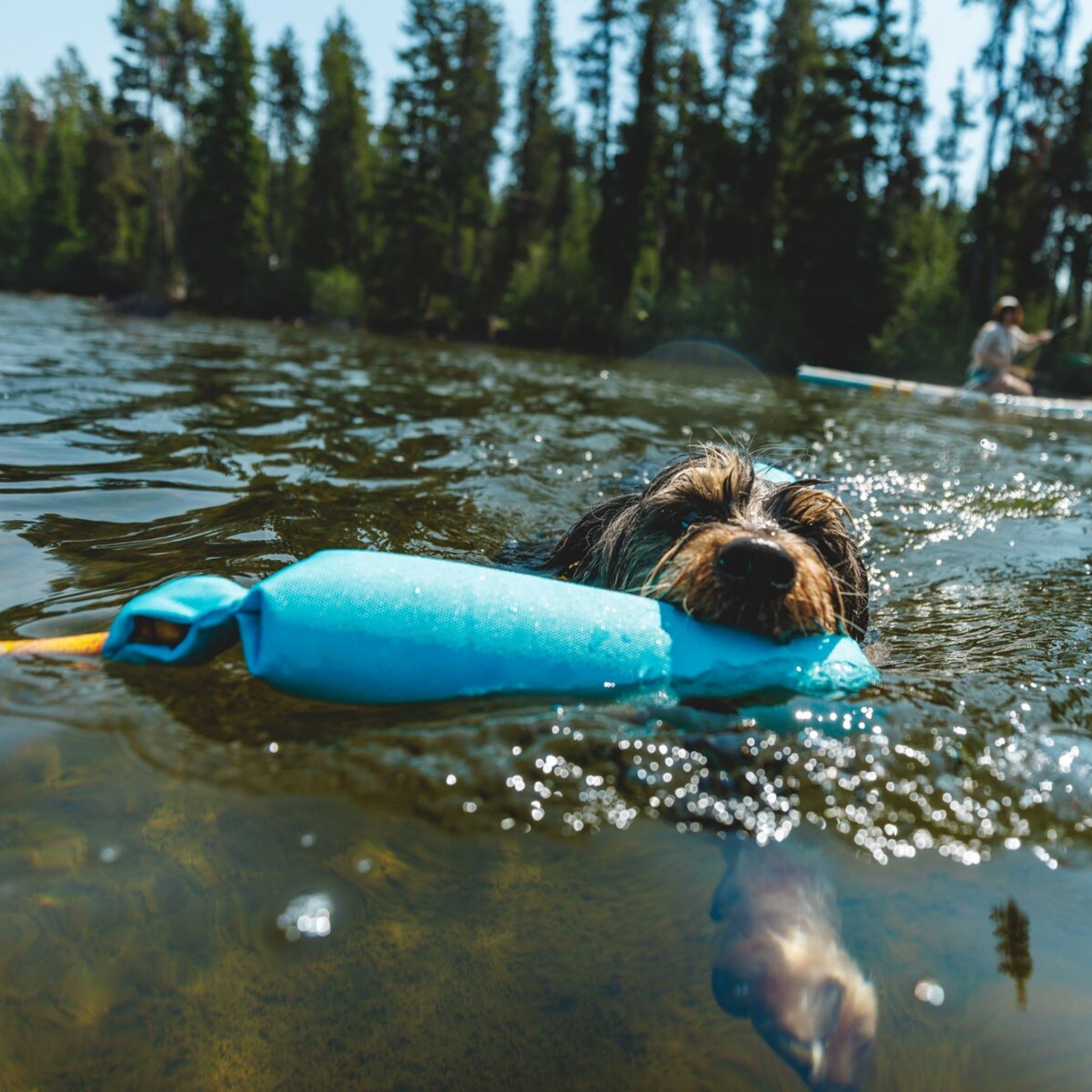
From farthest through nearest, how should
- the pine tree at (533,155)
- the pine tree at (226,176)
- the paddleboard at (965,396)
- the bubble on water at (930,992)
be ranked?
the pine tree at (226,176) → the pine tree at (533,155) → the paddleboard at (965,396) → the bubble on water at (930,992)

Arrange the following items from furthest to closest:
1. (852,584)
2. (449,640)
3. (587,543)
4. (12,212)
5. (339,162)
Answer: (12,212) < (339,162) < (587,543) < (852,584) < (449,640)

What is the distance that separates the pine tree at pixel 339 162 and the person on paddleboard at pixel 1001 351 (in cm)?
4548

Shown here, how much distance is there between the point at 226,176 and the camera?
5356cm

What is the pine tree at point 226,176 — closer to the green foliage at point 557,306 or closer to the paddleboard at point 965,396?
the green foliage at point 557,306

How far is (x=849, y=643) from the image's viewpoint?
117 inches

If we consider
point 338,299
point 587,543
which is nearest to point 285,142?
point 338,299

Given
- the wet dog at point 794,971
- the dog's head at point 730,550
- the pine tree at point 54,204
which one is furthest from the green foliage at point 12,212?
the wet dog at point 794,971

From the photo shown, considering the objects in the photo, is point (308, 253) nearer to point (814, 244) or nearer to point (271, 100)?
point (271, 100)

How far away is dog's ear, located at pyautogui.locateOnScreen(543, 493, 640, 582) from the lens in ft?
14.3

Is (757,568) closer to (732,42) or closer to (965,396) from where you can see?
(965,396)

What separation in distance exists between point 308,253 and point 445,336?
999 inches

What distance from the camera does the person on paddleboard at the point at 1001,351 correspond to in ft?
63.3

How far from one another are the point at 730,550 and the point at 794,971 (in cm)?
137

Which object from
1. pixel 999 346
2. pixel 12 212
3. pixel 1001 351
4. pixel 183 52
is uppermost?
pixel 183 52
